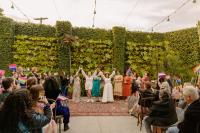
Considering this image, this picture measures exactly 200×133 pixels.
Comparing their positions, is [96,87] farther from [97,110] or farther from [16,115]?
[16,115]

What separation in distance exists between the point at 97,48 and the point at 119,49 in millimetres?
1123

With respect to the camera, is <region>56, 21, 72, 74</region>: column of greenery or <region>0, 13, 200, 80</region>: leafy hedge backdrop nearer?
<region>0, 13, 200, 80</region>: leafy hedge backdrop

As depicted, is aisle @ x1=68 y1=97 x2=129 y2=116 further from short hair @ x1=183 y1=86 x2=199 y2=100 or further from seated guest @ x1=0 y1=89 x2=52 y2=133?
seated guest @ x1=0 y1=89 x2=52 y2=133

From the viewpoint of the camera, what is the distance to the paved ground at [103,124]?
31.0 ft

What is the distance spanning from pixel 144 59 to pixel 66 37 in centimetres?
451

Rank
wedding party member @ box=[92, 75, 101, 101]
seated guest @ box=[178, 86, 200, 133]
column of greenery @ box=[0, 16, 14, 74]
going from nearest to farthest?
seated guest @ box=[178, 86, 200, 133]
wedding party member @ box=[92, 75, 101, 101]
column of greenery @ box=[0, 16, 14, 74]

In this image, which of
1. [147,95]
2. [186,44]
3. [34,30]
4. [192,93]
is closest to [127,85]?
[186,44]

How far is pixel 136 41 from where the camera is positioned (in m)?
20.5

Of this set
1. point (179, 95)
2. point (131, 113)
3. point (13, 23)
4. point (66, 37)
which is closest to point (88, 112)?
point (131, 113)

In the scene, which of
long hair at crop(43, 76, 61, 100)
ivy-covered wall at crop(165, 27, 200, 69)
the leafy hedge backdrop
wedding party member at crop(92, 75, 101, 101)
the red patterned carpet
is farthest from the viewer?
ivy-covered wall at crop(165, 27, 200, 69)

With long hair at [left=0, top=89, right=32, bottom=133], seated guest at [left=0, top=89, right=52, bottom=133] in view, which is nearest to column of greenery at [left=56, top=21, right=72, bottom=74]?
seated guest at [left=0, top=89, right=52, bottom=133]

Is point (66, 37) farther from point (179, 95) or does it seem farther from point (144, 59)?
point (179, 95)

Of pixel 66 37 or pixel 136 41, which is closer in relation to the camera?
pixel 66 37

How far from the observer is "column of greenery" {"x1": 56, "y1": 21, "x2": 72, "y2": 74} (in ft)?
62.0
